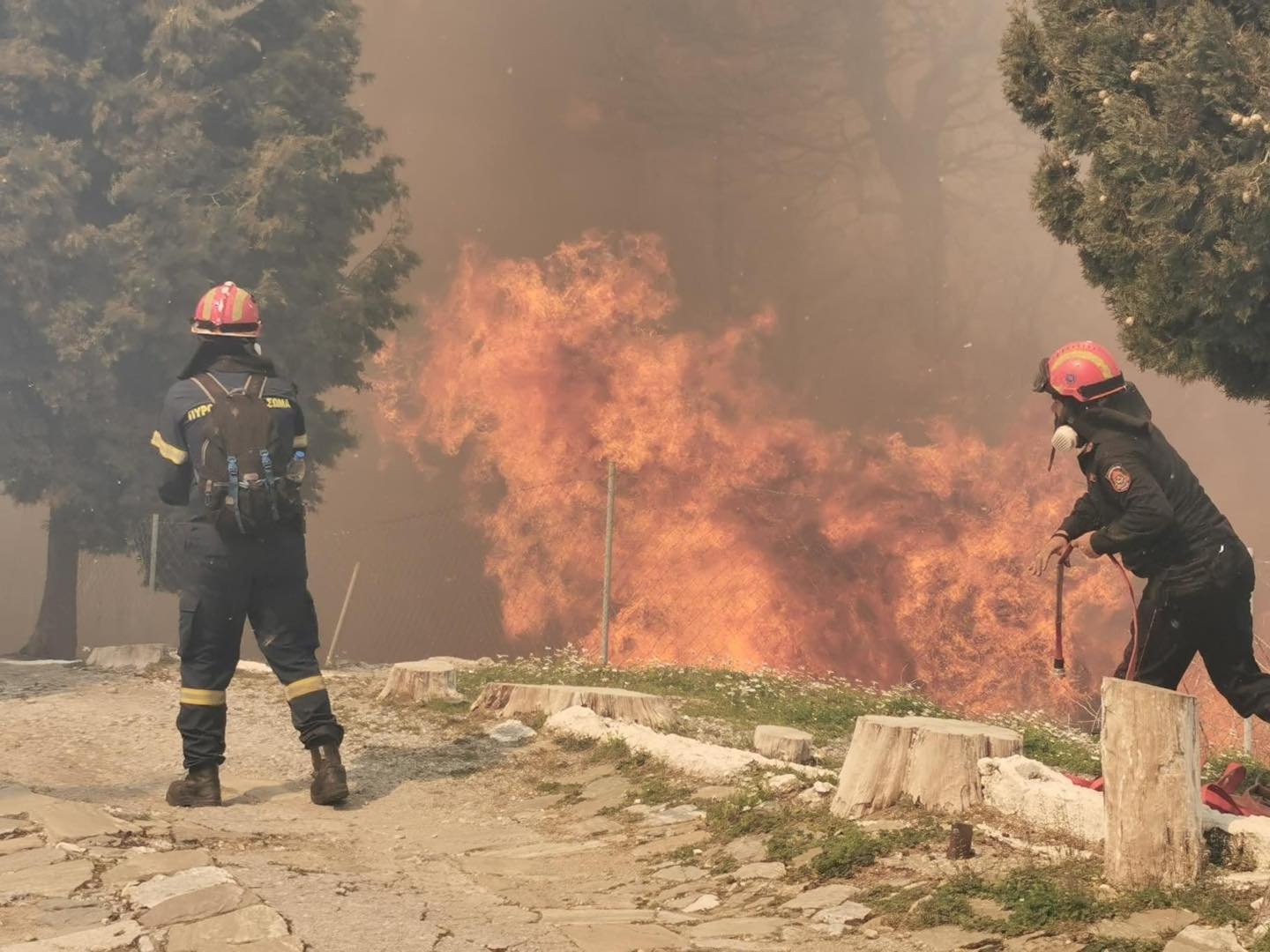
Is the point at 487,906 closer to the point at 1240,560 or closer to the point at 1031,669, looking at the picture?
the point at 1240,560

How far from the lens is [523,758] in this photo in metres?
8.79

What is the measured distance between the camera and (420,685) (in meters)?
11.0

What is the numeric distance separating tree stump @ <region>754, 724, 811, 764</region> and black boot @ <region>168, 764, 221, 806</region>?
3.05 meters

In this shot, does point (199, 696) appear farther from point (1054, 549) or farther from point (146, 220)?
point (146, 220)

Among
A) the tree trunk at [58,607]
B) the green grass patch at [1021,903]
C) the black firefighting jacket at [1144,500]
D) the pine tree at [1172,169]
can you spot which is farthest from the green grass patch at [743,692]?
the tree trunk at [58,607]

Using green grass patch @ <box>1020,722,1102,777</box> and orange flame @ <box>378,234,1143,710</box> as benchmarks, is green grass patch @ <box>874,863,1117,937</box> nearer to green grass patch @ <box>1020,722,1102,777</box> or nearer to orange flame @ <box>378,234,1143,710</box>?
green grass patch @ <box>1020,722,1102,777</box>

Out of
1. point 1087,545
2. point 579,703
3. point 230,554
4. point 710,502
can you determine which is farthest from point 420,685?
point 710,502

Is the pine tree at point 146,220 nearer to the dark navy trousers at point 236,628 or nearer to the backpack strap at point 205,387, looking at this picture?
the backpack strap at point 205,387

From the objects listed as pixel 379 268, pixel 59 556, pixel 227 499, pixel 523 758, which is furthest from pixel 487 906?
pixel 59 556

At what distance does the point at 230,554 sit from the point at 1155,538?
15.2 feet

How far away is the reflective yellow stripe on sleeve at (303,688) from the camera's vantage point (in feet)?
24.4

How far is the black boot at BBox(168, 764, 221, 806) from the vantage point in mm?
7203

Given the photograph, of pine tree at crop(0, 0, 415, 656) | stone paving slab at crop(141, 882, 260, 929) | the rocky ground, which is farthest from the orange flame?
stone paving slab at crop(141, 882, 260, 929)

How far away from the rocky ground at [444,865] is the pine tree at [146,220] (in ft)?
34.9
